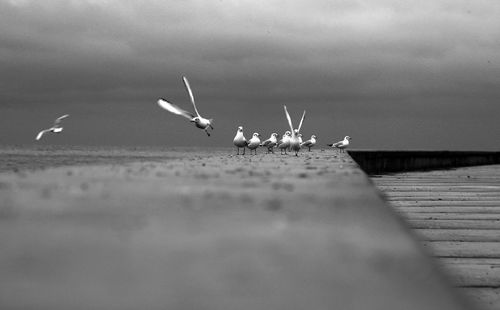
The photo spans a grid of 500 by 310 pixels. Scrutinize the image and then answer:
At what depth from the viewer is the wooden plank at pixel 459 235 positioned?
4519 mm

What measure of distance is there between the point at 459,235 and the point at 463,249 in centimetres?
63

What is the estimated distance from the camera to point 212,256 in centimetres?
95

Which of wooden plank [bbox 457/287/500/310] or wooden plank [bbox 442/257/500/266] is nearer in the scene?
wooden plank [bbox 457/287/500/310]

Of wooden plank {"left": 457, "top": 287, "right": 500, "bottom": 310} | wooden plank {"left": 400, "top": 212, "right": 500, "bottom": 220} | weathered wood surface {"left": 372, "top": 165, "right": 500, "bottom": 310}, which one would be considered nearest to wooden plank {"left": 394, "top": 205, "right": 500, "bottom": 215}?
weathered wood surface {"left": 372, "top": 165, "right": 500, "bottom": 310}

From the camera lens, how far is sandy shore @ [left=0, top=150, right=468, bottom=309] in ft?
2.27

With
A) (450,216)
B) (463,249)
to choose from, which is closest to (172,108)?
(450,216)

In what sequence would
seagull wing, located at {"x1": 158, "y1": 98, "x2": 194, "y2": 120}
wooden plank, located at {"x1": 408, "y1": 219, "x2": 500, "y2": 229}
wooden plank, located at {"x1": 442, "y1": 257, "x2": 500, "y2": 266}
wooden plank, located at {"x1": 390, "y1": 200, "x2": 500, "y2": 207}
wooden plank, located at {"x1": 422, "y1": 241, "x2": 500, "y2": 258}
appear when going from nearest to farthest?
wooden plank, located at {"x1": 442, "y1": 257, "x2": 500, "y2": 266} → wooden plank, located at {"x1": 422, "y1": 241, "x2": 500, "y2": 258} → wooden plank, located at {"x1": 408, "y1": 219, "x2": 500, "y2": 229} → wooden plank, located at {"x1": 390, "y1": 200, "x2": 500, "y2": 207} → seagull wing, located at {"x1": 158, "y1": 98, "x2": 194, "y2": 120}

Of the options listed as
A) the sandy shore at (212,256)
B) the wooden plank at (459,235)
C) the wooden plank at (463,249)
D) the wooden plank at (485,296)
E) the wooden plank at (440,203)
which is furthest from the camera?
the wooden plank at (440,203)

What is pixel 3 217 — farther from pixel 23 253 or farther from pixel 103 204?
pixel 23 253

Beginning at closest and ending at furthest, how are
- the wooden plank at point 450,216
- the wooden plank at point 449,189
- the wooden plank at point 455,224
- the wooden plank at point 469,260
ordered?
the wooden plank at point 469,260, the wooden plank at point 455,224, the wooden plank at point 450,216, the wooden plank at point 449,189

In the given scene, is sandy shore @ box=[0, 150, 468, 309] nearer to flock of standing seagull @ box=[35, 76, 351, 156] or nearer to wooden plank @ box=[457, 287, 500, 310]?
wooden plank @ box=[457, 287, 500, 310]

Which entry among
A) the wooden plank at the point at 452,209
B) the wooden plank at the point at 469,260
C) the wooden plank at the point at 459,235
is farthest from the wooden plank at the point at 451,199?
the wooden plank at the point at 469,260

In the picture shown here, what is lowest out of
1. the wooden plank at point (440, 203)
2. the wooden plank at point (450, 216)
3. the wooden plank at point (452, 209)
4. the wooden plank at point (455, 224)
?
the wooden plank at point (455, 224)

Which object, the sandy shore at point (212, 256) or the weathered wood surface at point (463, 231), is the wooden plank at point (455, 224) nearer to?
the weathered wood surface at point (463, 231)
